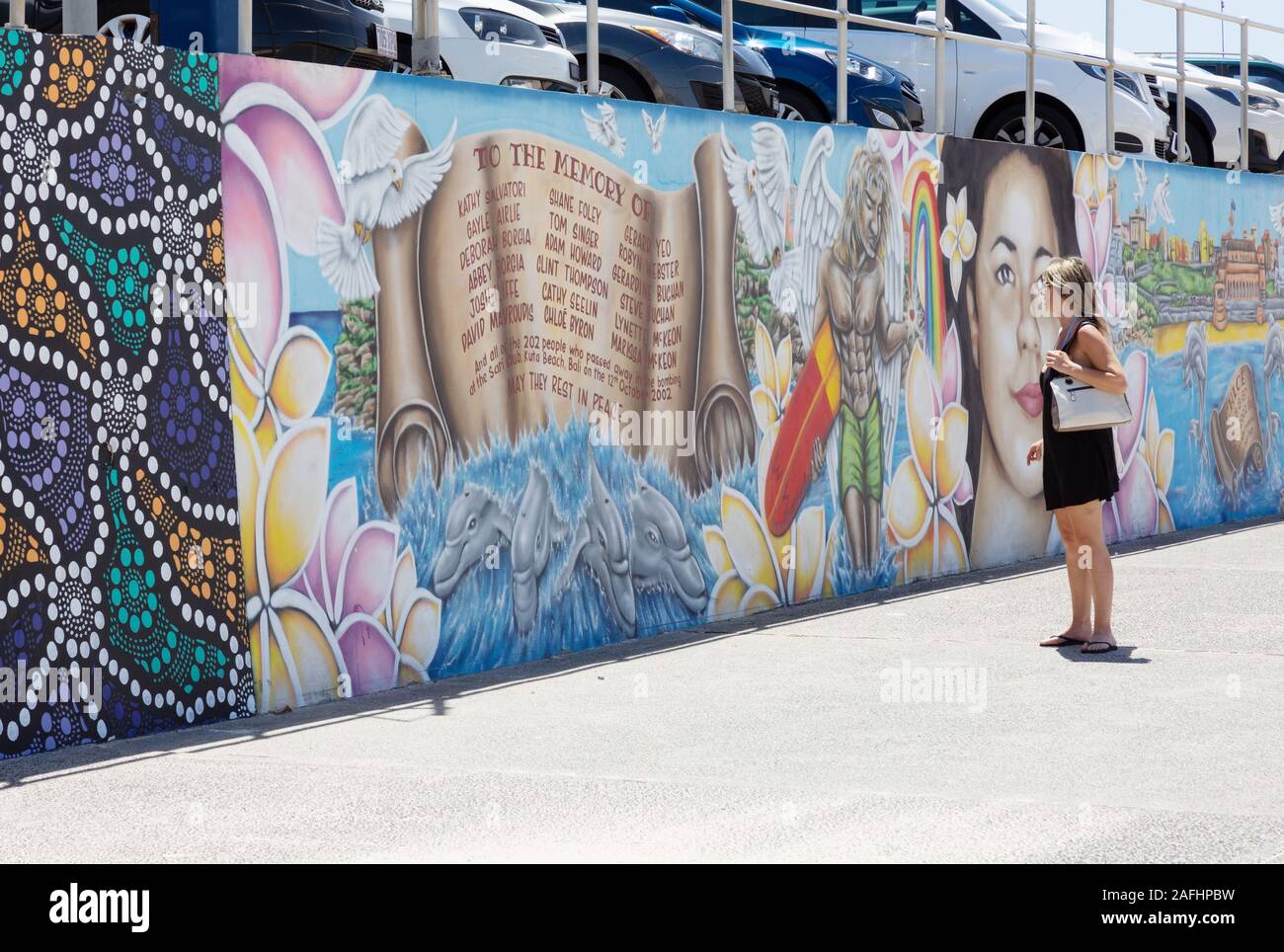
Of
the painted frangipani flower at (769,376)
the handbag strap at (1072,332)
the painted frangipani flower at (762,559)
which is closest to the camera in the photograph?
the handbag strap at (1072,332)

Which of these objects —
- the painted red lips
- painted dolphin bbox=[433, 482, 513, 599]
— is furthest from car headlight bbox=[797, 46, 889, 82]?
painted dolphin bbox=[433, 482, 513, 599]

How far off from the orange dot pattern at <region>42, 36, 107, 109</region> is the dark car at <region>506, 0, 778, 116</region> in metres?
5.54

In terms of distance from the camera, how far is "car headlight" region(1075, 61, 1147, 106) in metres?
14.9

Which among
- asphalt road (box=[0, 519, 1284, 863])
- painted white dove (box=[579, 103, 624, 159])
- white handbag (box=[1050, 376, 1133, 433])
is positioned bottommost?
asphalt road (box=[0, 519, 1284, 863])

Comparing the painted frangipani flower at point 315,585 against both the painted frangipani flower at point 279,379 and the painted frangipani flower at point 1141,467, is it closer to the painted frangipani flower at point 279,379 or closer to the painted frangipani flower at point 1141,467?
the painted frangipani flower at point 279,379

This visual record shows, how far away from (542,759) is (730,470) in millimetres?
3881

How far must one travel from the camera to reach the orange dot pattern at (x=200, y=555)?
7148mm

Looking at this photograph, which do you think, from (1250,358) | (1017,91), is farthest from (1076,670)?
(1250,358)

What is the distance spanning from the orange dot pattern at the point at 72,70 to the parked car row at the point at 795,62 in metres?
A: 1.22

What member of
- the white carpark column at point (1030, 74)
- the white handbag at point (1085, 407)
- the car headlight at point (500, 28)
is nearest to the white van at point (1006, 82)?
the white carpark column at point (1030, 74)

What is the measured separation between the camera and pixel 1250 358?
16250 millimetres

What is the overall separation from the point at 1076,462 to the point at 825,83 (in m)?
5.51

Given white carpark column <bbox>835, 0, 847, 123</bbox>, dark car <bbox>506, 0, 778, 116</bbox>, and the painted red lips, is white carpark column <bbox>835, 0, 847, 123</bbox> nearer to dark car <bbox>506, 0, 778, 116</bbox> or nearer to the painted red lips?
dark car <bbox>506, 0, 778, 116</bbox>

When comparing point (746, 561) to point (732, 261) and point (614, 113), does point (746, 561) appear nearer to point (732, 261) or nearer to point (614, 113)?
point (732, 261)
